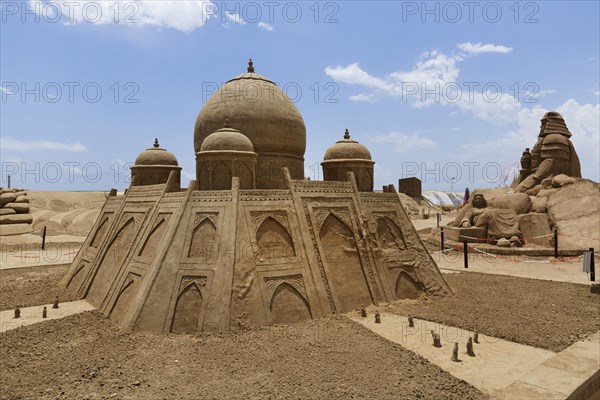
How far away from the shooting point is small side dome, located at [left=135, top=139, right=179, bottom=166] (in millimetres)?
16125

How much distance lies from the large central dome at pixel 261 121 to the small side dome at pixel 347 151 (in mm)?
1303

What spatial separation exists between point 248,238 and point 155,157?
7423 millimetres

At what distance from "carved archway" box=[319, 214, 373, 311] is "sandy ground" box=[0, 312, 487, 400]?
4.83ft

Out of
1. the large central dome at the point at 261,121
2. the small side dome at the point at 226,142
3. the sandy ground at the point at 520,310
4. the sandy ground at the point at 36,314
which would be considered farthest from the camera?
the large central dome at the point at 261,121

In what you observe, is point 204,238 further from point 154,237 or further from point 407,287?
point 407,287

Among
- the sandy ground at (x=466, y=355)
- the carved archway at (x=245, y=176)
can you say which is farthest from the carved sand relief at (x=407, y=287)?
the carved archway at (x=245, y=176)

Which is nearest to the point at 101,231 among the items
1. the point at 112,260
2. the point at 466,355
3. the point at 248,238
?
the point at 112,260

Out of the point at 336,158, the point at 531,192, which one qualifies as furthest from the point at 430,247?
the point at 336,158

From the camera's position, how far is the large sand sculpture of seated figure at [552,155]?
27906mm

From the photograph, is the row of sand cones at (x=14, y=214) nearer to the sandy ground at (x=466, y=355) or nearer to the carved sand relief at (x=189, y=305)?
the carved sand relief at (x=189, y=305)

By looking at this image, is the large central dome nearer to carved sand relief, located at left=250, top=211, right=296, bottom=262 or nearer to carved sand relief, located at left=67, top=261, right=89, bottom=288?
carved sand relief, located at left=250, top=211, right=296, bottom=262

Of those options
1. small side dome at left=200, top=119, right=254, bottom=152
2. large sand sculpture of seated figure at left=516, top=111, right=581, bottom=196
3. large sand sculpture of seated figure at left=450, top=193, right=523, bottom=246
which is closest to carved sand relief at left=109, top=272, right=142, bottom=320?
small side dome at left=200, top=119, right=254, bottom=152

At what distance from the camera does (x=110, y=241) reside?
14031 millimetres

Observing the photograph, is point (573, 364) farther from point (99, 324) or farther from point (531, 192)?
point (531, 192)
